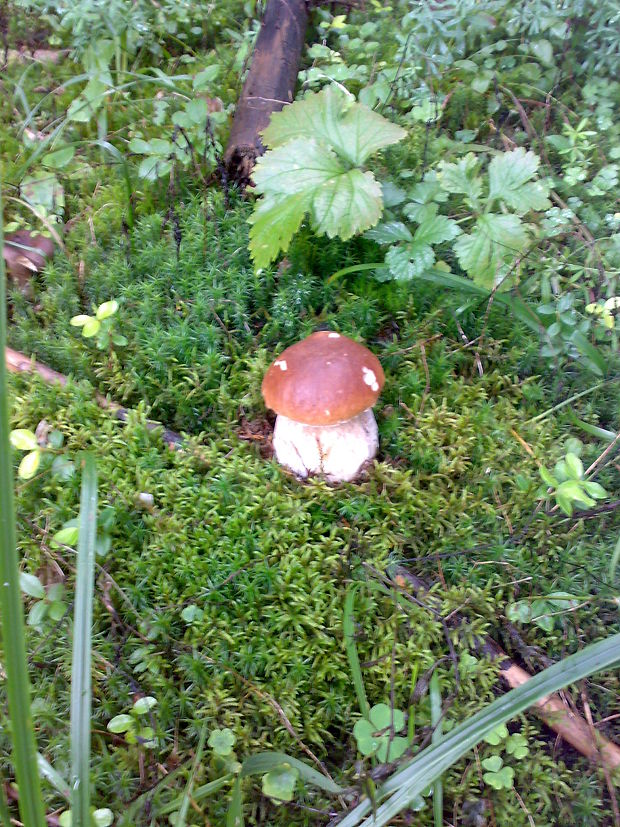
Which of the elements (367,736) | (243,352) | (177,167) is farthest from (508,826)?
(177,167)

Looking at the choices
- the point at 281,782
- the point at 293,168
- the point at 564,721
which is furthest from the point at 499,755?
the point at 293,168

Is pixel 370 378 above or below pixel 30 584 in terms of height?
above

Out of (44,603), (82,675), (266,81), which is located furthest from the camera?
(266,81)

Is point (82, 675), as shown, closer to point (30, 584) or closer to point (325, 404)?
point (30, 584)

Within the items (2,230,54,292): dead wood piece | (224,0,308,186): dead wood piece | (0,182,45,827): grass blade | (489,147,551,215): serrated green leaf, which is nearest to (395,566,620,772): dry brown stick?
(0,182,45,827): grass blade

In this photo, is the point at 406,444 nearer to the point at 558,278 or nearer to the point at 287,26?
the point at 558,278

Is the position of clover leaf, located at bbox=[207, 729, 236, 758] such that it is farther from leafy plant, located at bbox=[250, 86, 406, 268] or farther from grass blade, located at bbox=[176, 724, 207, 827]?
leafy plant, located at bbox=[250, 86, 406, 268]
